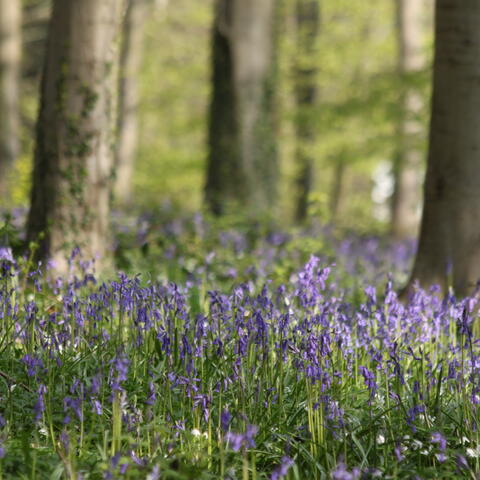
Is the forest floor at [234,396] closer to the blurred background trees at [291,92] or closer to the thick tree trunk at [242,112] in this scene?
the blurred background trees at [291,92]

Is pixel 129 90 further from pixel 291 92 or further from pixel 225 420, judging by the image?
pixel 225 420

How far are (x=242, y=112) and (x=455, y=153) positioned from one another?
471 cm

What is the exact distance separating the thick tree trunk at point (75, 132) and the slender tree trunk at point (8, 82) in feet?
24.5

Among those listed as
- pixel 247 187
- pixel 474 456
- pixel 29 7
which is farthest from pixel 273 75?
pixel 29 7

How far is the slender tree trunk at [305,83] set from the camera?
1827cm

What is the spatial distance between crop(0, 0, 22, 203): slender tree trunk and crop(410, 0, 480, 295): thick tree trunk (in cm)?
931

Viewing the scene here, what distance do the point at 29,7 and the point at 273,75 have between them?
1417cm

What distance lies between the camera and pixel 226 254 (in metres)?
7.49

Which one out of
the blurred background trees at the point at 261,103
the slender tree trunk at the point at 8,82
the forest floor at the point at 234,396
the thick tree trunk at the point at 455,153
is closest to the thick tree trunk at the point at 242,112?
the blurred background trees at the point at 261,103

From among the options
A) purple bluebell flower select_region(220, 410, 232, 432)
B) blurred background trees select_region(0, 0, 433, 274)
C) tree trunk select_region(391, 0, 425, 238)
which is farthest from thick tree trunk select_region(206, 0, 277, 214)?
purple bluebell flower select_region(220, 410, 232, 432)

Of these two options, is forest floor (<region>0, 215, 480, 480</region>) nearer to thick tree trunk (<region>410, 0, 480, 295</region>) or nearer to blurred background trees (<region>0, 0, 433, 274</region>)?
thick tree trunk (<region>410, 0, 480, 295</region>)

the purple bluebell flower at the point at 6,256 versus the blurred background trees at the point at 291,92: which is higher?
the blurred background trees at the point at 291,92

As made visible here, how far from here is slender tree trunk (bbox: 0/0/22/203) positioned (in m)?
13.3

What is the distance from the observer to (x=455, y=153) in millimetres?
5590
